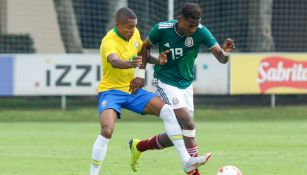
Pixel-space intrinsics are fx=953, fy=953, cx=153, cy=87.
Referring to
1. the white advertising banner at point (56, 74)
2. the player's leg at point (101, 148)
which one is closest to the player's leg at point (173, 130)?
the player's leg at point (101, 148)

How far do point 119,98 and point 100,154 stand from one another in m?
0.77

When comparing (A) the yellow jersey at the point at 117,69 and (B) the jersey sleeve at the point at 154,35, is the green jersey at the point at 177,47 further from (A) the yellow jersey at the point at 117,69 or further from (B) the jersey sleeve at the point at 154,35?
(A) the yellow jersey at the point at 117,69

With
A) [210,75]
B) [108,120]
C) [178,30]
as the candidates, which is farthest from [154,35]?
[210,75]

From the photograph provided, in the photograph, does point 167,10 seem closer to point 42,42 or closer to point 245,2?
point 245,2

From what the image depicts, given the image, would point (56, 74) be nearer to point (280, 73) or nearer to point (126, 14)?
point (280, 73)

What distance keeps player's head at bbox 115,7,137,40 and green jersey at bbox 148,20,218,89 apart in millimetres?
543

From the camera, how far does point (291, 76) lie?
22.7 m

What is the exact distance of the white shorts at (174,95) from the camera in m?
11.1

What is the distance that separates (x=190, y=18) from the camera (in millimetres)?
10672

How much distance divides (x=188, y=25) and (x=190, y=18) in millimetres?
109

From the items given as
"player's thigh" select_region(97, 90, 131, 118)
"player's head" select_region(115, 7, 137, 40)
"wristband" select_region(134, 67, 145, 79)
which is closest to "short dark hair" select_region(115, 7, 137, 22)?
"player's head" select_region(115, 7, 137, 40)

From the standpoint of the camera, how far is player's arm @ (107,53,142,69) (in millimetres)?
10086

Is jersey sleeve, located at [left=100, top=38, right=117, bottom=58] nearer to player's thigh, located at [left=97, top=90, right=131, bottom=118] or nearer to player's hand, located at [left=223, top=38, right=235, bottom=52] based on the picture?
player's thigh, located at [left=97, top=90, right=131, bottom=118]

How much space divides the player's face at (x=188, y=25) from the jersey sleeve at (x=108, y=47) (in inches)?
32.3
